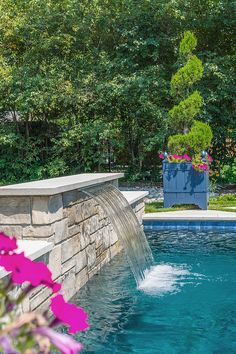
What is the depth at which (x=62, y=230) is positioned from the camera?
13.4 ft

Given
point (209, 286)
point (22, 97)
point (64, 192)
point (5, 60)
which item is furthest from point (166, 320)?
point (5, 60)

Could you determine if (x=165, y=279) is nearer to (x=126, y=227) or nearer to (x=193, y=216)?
(x=126, y=227)

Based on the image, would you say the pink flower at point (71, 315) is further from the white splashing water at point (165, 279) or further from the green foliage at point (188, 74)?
the green foliage at point (188, 74)

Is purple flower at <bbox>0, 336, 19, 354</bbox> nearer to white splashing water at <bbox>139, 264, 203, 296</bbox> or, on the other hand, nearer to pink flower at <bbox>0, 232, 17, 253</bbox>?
pink flower at <bbox>0, 232, 17, 253</bbox>

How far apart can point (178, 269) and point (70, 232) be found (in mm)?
1463

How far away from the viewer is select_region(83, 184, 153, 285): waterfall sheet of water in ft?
16.0

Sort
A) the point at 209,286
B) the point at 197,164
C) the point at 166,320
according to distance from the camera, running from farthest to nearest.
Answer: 1. the point at 197,164
2. the point at 209,286
3. the point at 166,320

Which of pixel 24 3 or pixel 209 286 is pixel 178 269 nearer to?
pixel 209 286

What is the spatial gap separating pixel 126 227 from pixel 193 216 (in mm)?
2633

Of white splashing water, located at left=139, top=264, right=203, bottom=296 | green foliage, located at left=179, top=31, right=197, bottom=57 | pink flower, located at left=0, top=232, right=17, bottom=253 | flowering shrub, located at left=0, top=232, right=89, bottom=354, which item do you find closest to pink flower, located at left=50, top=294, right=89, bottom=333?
flowering shrub, located at left=0, top=232, right=89, bottom=354

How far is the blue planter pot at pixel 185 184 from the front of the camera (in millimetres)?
8594

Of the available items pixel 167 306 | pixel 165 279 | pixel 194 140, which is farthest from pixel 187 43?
pixel 167 306

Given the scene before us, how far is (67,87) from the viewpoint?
1209 cm

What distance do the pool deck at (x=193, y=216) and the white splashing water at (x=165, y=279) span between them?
7.49 ft
